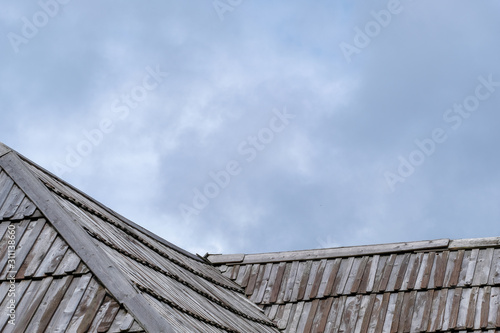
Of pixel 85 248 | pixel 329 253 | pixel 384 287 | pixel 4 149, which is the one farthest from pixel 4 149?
pixel 384 287

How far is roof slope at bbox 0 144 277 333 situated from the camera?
24.7 feet

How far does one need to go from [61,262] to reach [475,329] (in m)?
5.95

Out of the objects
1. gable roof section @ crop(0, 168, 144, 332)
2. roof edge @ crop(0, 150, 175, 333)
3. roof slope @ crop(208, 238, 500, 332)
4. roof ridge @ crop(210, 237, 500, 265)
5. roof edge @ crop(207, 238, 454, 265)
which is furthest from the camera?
roof edge @ crop(207, 238, 454, 265)

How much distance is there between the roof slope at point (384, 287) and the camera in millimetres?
11398

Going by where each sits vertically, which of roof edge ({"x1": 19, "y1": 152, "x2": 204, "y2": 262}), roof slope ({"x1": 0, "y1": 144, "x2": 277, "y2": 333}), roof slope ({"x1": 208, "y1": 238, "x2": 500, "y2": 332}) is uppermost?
roof edge ({"x1": 19, "y1": 152, "x2": 204, "y2": 262})

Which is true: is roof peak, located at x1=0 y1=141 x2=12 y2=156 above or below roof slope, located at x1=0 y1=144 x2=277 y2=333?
above

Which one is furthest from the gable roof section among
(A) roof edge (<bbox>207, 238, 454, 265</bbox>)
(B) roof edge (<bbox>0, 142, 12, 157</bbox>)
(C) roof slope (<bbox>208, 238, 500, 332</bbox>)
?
(A) roof edge (<bbox>207, 238, 454, 265</bbox>)

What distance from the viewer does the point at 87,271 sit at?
7945 millimetres

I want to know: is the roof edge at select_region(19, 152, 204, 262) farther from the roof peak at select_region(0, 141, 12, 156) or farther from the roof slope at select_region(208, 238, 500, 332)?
the roof slope at select_region(208, 238, 500, 332)

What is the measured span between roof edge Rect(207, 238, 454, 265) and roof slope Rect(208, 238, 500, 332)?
0.7 inches

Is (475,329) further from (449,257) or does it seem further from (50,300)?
(50,300)

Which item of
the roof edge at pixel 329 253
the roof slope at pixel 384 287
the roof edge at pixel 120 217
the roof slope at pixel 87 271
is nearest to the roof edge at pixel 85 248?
Answer: the roof slope at pixel 87 271

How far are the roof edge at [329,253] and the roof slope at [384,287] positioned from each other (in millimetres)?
17

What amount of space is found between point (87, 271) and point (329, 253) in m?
6.10
